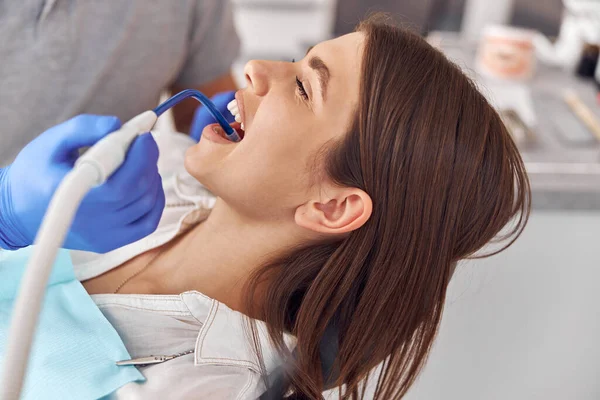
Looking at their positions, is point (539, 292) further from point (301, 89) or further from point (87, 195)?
point (87, 195)

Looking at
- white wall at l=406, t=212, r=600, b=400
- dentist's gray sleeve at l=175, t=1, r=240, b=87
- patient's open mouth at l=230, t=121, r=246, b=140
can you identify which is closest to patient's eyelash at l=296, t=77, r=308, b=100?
patient's open mouth at l=230, t=121, r=246, b=140

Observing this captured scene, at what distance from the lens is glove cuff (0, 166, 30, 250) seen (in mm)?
878

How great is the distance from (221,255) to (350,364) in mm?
284

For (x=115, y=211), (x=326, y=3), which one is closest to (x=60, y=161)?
(x=115, y=211)

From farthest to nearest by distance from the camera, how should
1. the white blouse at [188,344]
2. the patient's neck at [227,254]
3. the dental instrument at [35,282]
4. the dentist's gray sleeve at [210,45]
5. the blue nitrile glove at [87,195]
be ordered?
1. the dentist's gray sleeve at [210,45]
2. the patient's neck at [227,254]
3. the white blouse at [188,344]
4. the blue nitrile glove at [87,195]
5. the dental instrument at [35,282]

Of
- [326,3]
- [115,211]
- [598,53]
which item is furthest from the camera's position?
[326,3]

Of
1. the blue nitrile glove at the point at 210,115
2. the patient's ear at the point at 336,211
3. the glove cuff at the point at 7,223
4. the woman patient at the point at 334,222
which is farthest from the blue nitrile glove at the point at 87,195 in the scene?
the blue nitrile glove at the point at 210,115

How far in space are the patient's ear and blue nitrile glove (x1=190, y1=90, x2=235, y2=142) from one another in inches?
12.7

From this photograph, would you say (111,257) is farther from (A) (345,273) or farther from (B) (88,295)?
(A) (345,273)

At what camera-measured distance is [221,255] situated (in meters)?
1.04

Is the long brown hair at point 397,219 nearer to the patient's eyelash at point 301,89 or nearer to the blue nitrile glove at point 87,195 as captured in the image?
the patient's eyelash at point 301,89

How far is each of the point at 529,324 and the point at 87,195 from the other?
106 centimetres

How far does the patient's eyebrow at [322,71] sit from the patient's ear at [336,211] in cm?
15

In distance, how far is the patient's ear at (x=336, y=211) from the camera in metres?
0.91
